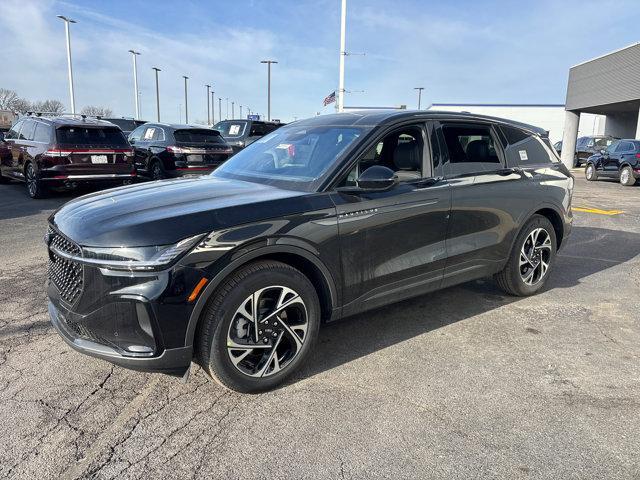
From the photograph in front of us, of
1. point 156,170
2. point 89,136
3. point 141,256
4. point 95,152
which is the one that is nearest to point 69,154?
point 95,152

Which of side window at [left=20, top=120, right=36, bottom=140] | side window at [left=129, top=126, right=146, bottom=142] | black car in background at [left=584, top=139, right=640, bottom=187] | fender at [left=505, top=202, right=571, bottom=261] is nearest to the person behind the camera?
fender at [left=505, top=202, right=571, bottom=261]

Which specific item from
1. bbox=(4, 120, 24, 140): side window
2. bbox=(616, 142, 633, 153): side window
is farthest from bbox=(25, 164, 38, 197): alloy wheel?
bbox=(616, 142, 633, 153): side window

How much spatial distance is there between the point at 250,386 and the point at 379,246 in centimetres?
131

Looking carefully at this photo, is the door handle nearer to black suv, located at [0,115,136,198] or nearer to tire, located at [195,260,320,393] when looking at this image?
tire, located at [195,260,320,393]

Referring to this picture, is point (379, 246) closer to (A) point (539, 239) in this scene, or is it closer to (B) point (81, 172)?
(A) point (539, 239)

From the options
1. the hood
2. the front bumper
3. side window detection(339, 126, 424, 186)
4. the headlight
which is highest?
side window detection(339, 126, 424, 186)

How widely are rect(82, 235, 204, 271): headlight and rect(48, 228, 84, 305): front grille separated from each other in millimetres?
216

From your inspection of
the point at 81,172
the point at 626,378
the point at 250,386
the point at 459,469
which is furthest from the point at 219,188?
the point at 81,172

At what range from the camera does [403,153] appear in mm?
4113

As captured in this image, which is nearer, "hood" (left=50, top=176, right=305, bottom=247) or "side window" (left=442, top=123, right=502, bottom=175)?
"hood" (left=50, top=176, right=305, bottom=247)

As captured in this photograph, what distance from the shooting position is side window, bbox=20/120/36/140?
1122cm

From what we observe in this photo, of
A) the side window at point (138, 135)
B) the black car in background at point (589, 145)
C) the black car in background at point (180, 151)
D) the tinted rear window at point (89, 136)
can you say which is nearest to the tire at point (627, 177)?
the black car in background at point (589, 145)

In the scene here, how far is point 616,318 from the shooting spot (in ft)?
14.8

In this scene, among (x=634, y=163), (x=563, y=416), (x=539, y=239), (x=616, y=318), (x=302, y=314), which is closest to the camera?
(x=563, y=416)
